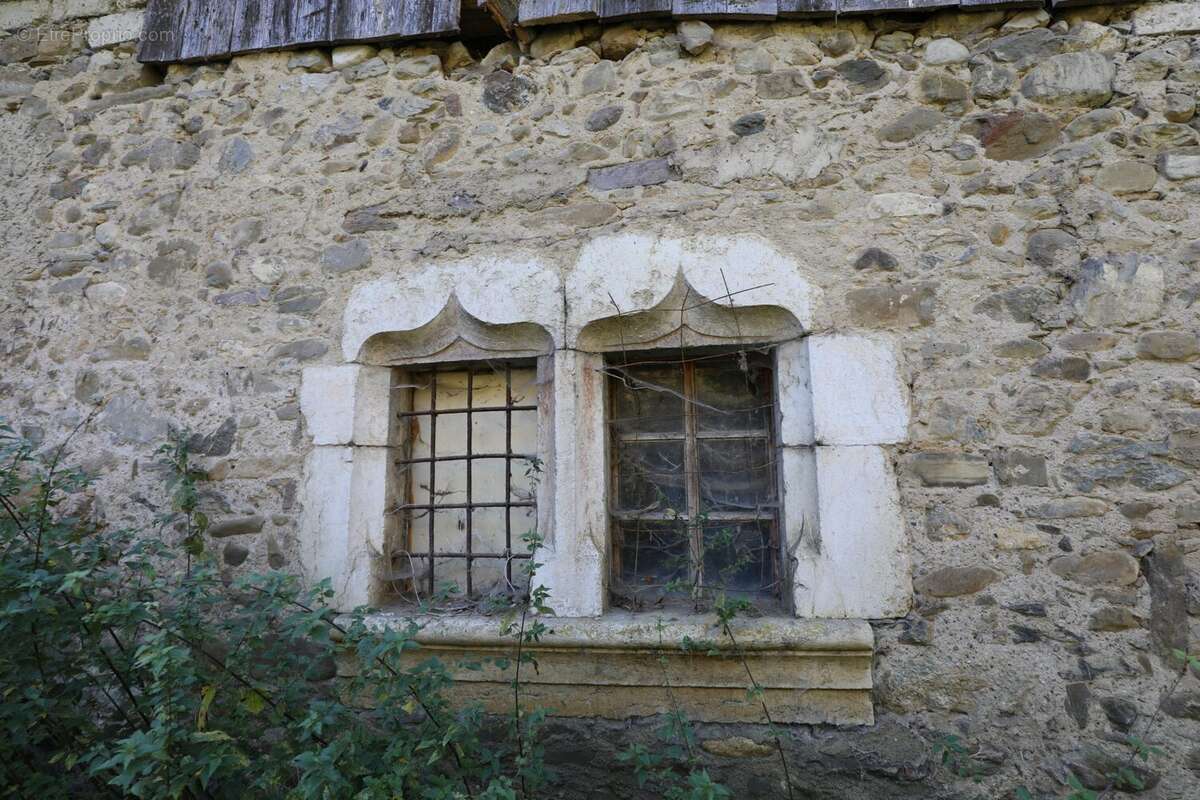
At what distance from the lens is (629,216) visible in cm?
253

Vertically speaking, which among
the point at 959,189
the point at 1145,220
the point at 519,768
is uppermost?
the point at 959,189

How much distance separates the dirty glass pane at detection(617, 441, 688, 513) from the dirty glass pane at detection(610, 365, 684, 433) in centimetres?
6

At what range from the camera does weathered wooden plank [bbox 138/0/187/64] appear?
2.98m

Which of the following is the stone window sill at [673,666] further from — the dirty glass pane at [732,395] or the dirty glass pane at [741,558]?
the dirty glass pane at [732,395]

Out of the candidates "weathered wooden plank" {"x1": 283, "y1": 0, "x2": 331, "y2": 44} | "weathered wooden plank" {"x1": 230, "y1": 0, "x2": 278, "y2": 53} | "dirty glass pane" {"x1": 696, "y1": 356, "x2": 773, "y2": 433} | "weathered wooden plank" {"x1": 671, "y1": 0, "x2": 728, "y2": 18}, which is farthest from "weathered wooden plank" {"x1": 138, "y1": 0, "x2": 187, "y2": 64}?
"dirty glass pane" {"x1": 696, "y1": 356, "x2": 773, "y2": 433}

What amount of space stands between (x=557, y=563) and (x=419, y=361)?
90 cm

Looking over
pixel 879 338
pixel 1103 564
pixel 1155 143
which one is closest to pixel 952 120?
pixel 1155 143

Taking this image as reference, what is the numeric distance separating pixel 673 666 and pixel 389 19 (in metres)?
2.50

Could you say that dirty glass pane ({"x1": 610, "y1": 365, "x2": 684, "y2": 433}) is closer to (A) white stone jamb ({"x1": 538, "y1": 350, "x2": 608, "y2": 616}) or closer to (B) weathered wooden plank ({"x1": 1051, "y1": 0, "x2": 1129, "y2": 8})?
(A) white stone jamb ({"x1": 538, "y1": 350, "x2": 608, "y2": 616})

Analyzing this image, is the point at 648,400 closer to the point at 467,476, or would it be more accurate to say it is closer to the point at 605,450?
the point at 605,450

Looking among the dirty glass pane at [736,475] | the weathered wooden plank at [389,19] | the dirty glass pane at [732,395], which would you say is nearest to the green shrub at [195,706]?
the dirty glass pane at [736,475]

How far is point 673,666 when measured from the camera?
2.30 metres

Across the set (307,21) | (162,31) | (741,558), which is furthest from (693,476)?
(162,31)

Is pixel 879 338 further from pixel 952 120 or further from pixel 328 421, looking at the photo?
pixel 328 421
